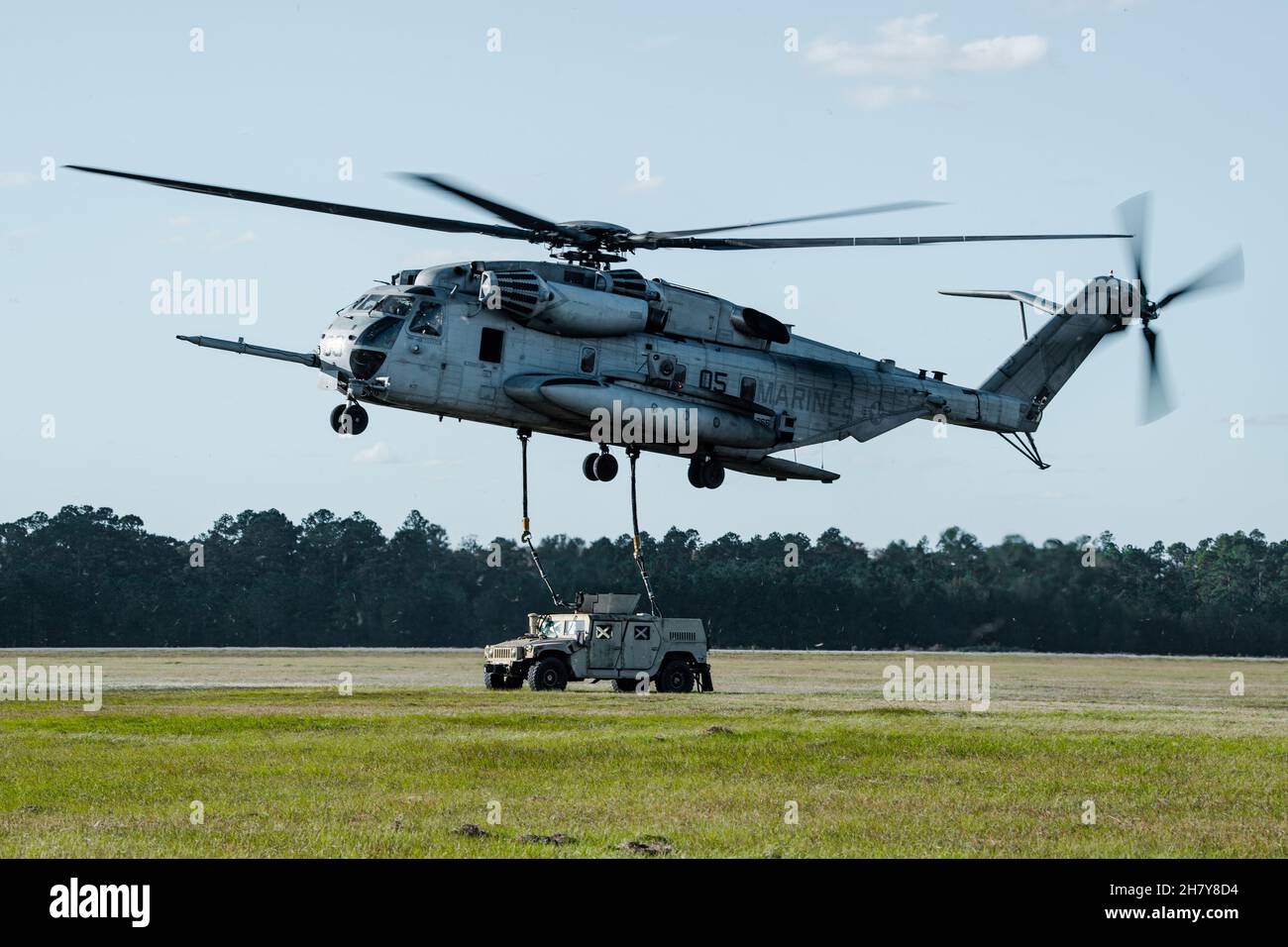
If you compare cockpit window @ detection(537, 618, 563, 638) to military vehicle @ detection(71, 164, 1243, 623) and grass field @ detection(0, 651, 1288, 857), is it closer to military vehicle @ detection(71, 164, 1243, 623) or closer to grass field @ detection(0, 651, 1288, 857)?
grass field @ detection(0, 651, 1288, 857)

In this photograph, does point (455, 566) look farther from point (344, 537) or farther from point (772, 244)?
point (772, 244)

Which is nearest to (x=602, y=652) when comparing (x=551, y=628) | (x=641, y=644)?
(x=641, y=644)

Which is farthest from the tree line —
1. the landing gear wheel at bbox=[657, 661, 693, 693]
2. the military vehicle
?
the military vehicle

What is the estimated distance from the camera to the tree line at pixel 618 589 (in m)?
99.3

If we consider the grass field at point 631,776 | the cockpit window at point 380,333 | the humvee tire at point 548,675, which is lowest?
the grass field at point 631,776

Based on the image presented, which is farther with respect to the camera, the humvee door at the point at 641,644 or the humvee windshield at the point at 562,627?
the humvee door at the point at 641,644

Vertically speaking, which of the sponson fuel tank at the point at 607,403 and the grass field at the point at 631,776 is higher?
the sponson fuel tank at the point at 607,403

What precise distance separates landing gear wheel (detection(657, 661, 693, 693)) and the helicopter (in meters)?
Result: 8.50

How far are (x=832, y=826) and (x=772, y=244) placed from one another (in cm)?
1409

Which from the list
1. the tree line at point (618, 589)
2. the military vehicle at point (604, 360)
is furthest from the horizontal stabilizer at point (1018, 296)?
the tree line at point (618, 589)

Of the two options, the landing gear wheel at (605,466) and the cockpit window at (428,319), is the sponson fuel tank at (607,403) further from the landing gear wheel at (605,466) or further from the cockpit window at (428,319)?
the cockpit window at (428,319)

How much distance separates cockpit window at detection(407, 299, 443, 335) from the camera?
99.6ft
